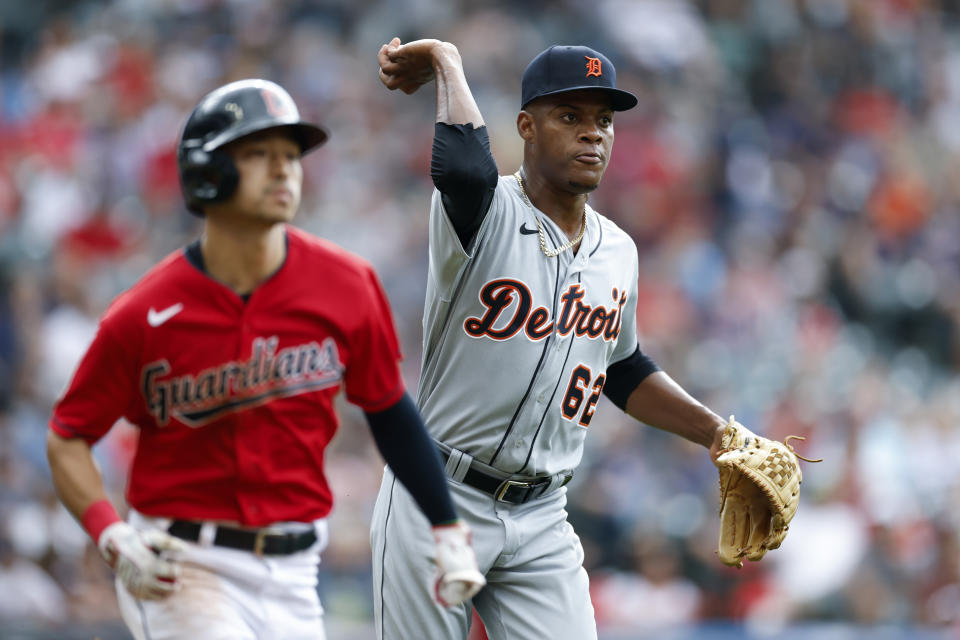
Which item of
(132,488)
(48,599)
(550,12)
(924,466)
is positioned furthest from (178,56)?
(132,488)

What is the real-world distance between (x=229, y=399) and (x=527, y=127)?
5.25ft

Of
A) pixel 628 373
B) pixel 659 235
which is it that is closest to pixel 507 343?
pixel 628 373

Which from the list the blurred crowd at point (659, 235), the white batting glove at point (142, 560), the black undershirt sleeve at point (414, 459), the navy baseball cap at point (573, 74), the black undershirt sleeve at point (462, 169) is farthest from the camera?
the blurred crowd at point (659, 235)

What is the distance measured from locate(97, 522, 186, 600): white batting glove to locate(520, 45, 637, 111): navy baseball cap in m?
1.91

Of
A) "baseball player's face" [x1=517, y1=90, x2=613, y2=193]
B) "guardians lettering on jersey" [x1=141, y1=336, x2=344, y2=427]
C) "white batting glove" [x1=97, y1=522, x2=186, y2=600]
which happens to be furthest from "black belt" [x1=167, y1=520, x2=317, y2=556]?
"baseball player's face" [x1=517, y1=90, x2=613, y2=193]

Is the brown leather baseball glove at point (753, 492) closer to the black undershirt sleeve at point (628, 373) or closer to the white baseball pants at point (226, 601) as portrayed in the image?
the black undershirt sleeve at point (628, 373)

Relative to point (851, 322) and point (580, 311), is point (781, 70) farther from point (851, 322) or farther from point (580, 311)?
point (580, 311)

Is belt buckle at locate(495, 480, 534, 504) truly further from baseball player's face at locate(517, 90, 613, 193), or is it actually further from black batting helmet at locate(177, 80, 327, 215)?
black batting helmet at locate(177, 80, 327, 215)

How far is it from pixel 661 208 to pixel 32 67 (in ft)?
17.3

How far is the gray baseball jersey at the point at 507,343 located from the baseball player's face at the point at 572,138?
0.16m

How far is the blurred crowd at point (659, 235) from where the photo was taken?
8.20 meters

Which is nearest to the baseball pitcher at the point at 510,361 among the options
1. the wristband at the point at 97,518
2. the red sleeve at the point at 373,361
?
the red sleeve at the point at 373,361

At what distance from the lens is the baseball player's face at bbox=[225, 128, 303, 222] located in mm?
3018

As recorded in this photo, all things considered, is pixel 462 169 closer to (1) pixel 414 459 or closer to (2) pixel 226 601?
(1) pixel 414 459
